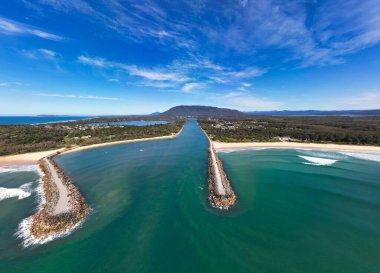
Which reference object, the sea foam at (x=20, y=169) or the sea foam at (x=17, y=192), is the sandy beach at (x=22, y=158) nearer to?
the sea foam at (x=20, y=169)

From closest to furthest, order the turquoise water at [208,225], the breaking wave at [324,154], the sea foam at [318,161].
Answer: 1. the turquoise water at [208,225]
2. the sea foam at [318,161]
3. the breaking wave at [324,154]

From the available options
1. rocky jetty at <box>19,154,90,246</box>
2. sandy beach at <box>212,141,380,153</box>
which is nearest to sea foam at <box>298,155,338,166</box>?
sandy beach at <box>212,141,380,153</box>

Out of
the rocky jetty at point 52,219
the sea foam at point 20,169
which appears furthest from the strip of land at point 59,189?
the sea foam at point 20,169

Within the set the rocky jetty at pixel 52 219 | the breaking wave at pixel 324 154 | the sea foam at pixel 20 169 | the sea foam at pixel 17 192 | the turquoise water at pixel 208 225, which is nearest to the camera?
the turquoise water at pixel 208 225

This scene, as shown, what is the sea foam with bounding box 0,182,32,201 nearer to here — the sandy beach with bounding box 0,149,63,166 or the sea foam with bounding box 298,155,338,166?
the sandy beach with bounding box 0,149,63,166

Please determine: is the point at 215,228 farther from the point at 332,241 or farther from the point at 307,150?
the point at 307,150

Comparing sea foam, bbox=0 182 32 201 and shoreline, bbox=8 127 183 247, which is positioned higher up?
shoreline, bbox=8 127 183 247

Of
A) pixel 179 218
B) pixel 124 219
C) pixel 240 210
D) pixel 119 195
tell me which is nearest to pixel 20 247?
pixel 124 219
